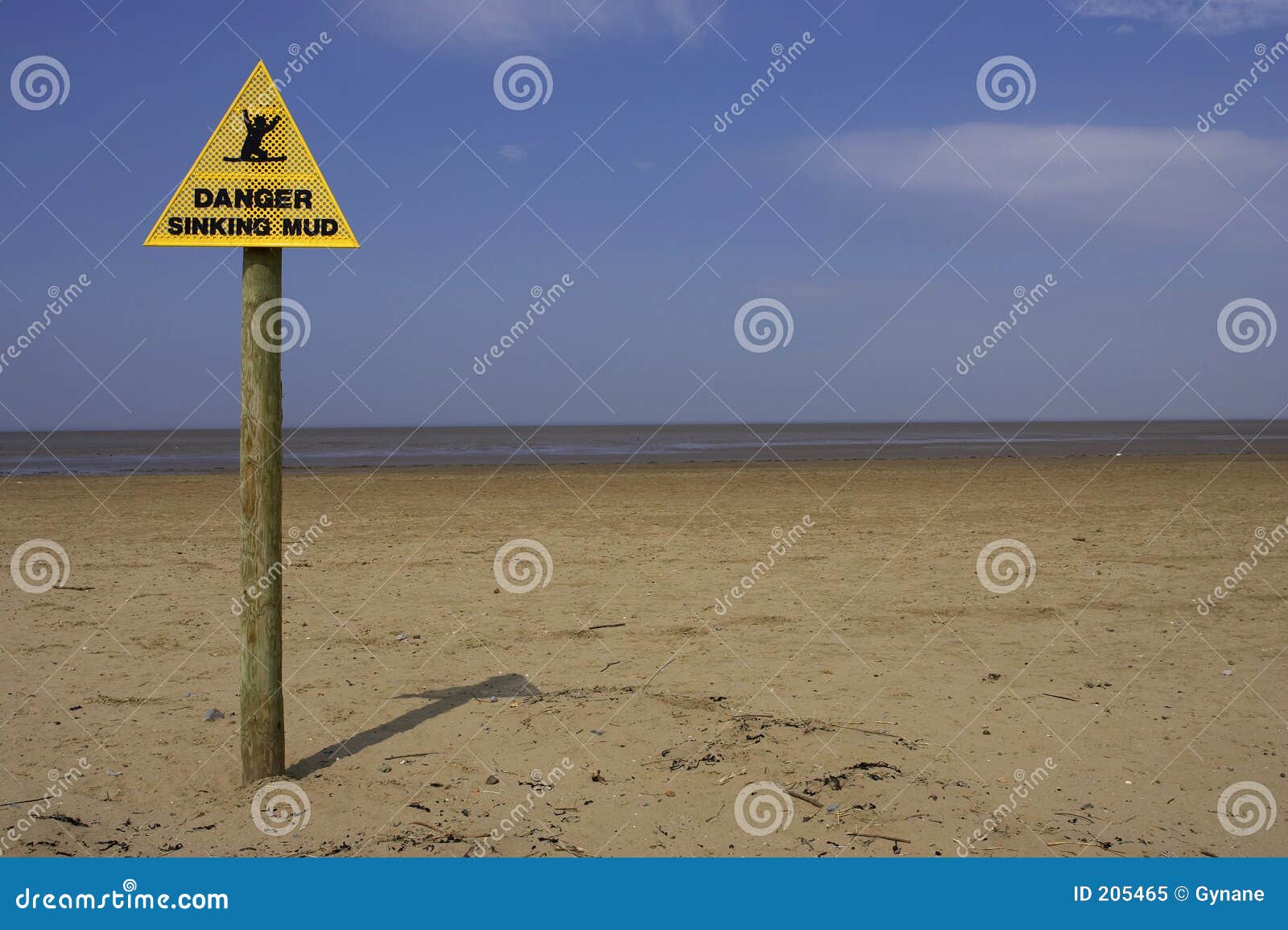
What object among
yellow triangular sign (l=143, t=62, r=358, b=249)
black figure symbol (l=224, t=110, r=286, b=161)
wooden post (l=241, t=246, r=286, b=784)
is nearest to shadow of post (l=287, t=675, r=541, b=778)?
wooden post (l=241, t=246, r=286, b=784)

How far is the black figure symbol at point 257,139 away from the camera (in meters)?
4.85

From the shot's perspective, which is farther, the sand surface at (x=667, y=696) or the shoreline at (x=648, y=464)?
the shoreline at (x=648, y=464)

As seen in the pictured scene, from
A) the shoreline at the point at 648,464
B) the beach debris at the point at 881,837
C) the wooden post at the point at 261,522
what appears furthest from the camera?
the shoreline at the point at 648,464

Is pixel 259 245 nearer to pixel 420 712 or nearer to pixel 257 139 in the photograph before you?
pixel 257 139

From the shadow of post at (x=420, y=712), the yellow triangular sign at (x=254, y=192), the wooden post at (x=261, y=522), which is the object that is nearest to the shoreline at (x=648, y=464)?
the shadow of post at (x=420, y=712)

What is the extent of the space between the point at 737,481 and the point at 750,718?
15.9 meters

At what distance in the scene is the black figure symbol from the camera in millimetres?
4852

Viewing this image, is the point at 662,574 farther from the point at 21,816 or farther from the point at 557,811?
the point at 21,816

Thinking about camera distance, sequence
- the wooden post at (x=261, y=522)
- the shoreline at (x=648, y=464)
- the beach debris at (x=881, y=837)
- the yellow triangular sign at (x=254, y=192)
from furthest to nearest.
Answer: the shoreline at (x=648, y=464) → the wooden post at (x=261, y=522) → the yellow triangular sign at (x=254, y=192) → the beach debris at (x=881, y=837)

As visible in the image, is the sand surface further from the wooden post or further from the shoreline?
the shoreline

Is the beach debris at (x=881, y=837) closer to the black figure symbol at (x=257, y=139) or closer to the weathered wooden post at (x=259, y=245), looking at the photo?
the weathered wooden post at (x=259, y=245)

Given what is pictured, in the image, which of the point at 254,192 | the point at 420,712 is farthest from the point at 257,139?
the point at 420,712

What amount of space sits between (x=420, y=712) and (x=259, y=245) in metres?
3.03

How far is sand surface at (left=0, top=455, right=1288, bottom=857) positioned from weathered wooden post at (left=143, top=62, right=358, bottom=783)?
59cm
